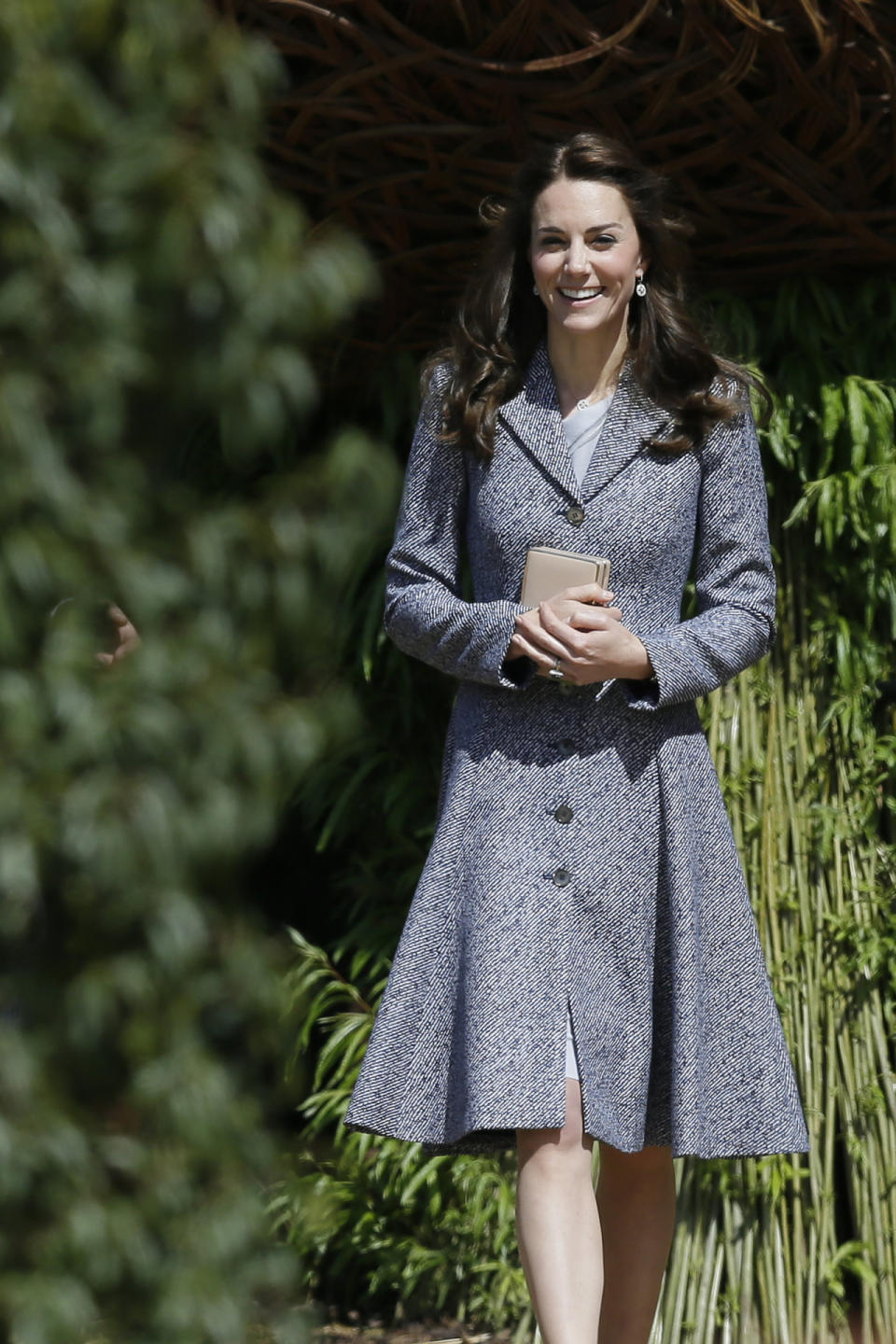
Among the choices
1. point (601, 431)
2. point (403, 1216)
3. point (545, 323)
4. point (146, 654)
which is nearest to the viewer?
point (146, 654)

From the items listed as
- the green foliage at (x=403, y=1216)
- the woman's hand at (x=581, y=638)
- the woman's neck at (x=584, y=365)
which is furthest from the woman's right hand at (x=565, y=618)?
the green foliage at (x=403, y=1216)

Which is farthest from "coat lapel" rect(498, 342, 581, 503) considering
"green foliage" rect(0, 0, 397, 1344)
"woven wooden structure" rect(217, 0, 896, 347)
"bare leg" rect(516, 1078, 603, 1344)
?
"green foliage" rect(0, 0, 397, 1344)

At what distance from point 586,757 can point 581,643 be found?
0.15 meters

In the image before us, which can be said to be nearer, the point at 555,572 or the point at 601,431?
the point at 555,572

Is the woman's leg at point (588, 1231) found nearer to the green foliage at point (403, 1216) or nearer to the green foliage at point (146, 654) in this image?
the green foliage at point (403, 1216)

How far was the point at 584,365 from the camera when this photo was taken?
201 cm

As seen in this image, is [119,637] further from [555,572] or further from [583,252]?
[583,252]

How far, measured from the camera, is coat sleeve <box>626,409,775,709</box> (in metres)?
1.91

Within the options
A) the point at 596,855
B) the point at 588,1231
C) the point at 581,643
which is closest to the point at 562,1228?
the point at 588,1231

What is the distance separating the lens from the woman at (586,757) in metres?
1.82

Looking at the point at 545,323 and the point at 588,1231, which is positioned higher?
A: the point at 545,323

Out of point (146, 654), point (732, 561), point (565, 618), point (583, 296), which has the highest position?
point (583, 296)

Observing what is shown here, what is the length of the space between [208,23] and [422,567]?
127cm

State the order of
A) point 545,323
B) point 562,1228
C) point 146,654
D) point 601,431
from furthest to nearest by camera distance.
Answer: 1. point 545,323
2. point 601,431
3. point 562,1228
4. point 146,654
